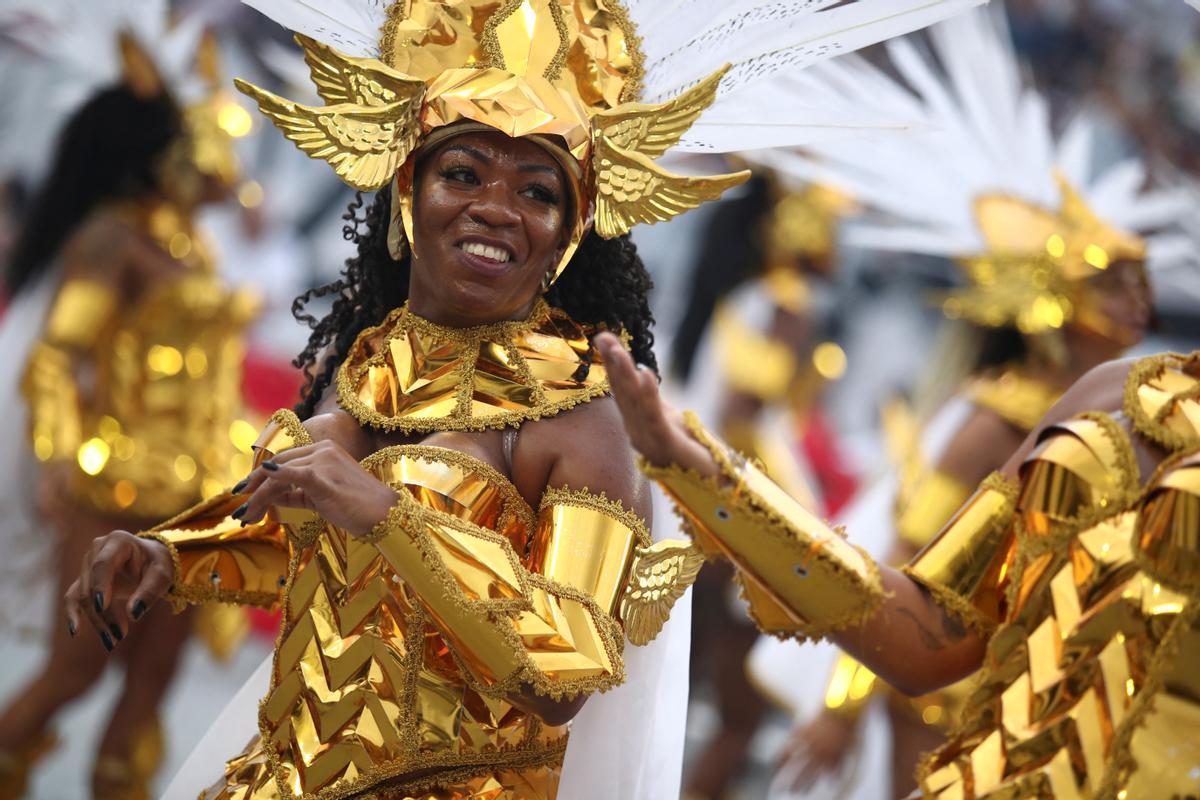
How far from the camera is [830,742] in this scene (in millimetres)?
5418

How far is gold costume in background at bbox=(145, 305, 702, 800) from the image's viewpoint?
2508 mm

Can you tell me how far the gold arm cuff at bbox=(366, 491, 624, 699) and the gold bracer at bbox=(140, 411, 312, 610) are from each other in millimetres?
628

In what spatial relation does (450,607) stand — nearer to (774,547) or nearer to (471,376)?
(471,376)

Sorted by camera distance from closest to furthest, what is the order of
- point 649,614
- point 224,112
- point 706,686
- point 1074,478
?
point 1074,478 < point 649,614 < point 224,112 < point 706,686

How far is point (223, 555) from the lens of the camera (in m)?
3.11

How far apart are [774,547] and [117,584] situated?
1.47m

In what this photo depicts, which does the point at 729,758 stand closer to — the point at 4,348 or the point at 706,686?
the point at 706,686

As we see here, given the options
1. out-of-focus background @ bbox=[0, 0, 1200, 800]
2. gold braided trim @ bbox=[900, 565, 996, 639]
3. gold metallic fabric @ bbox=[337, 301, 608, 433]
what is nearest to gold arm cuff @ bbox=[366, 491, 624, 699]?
gold metallic fabric @ bbox=[337, 301, 608, 433]

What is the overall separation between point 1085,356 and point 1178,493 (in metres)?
3.68

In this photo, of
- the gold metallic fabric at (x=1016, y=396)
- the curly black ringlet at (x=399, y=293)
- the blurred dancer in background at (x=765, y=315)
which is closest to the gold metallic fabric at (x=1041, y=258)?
the gold metallic fabric at (x=1016, y=396)

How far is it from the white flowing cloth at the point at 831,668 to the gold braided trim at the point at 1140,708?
11.7 feet

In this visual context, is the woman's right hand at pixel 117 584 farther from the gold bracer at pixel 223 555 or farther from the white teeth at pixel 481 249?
the white teeth at pixel 481 249

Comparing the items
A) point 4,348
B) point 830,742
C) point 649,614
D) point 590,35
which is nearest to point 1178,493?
point 649,614

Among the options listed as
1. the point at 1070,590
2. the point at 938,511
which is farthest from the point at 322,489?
the point at 938,511
